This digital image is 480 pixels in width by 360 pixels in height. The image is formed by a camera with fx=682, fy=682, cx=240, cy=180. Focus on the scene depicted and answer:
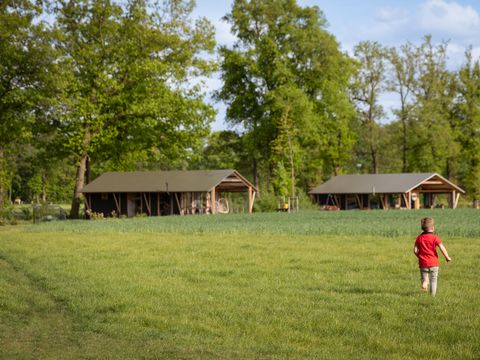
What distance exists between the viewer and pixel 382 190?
214ft

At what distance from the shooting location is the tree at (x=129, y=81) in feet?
163

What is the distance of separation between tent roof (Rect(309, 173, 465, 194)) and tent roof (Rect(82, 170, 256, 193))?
1313 centimetres

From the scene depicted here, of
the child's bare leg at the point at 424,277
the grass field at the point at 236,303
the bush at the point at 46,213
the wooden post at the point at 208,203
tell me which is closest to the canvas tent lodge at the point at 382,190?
the wooden post at the point at 208,203

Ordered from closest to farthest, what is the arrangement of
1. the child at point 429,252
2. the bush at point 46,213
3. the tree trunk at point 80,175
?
the child at point 429,252, the bush at point 46,213, the tree trunk at point 80,175

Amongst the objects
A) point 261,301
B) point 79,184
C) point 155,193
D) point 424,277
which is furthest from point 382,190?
point 261,301

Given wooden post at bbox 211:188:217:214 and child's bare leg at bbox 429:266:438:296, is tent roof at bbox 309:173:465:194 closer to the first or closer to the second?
wooden post at bbox 211:188:217:214

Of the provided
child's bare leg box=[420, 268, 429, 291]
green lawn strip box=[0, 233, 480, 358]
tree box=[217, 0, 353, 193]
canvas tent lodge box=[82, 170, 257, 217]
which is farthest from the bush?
child's bare leg box=[420, 268, 429, 291]

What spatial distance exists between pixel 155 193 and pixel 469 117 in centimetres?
3532

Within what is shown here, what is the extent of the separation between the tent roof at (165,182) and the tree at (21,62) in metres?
11.2

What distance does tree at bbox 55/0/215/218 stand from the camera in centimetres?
4962

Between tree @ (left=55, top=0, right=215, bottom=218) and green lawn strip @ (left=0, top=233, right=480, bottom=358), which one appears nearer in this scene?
green lawn strip @ (left=0, top=233, right=480, bottom=358)

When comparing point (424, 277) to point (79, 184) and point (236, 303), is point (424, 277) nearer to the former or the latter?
point (236, 303)

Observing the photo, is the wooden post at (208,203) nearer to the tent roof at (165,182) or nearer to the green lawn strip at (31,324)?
the tent roof at (165,182)

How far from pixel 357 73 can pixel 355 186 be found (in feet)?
41.4
